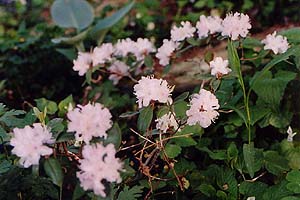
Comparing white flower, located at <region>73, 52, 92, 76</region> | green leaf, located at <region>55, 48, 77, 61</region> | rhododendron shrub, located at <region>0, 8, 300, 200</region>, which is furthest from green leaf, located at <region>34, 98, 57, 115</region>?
green leaf, located at <region>55, 48, 77, 61</region>

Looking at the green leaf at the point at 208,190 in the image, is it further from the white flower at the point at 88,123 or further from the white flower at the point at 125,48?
the white flower at the point at 125,48

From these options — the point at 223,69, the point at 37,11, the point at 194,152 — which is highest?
the point at 223,69

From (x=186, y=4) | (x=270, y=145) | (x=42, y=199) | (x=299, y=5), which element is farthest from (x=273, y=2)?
(x=42, y=199)

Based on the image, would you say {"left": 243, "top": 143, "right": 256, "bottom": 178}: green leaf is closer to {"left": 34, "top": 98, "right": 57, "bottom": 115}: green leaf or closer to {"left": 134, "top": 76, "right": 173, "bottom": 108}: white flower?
{"left": 134, "top": 76, "right": 173, "bottom": 108}: white flower

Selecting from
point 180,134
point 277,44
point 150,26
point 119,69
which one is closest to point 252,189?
point 180,134

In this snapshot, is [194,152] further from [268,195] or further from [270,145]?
[268,195]
